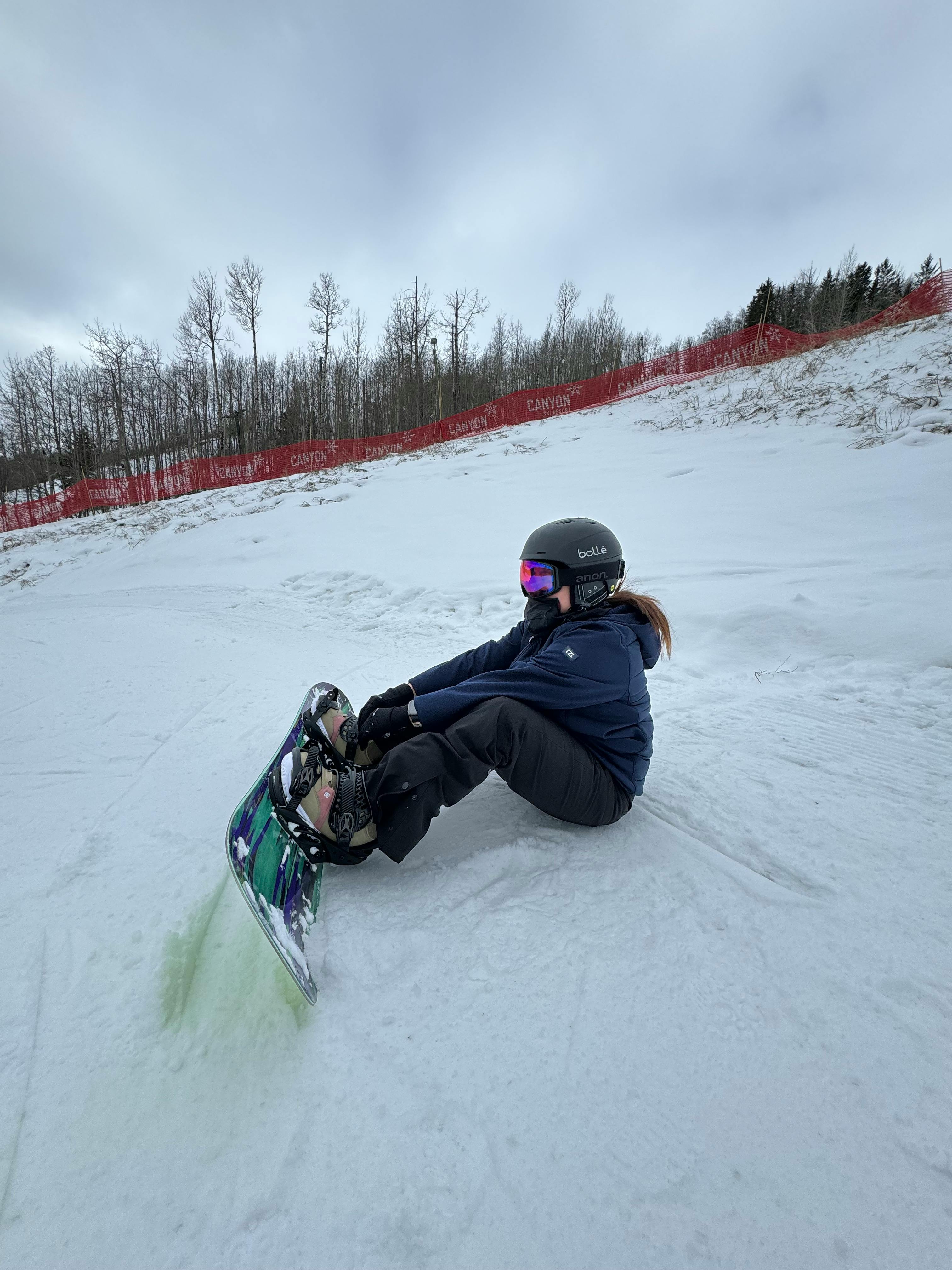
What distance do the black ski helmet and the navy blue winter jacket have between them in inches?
4.1

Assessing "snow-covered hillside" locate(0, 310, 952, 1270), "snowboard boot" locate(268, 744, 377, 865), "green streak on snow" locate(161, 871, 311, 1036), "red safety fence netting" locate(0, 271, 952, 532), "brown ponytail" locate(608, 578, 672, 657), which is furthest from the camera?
"red safety fence netting" locate(0, 271, 952, 532)

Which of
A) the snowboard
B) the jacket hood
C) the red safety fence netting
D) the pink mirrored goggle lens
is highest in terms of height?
the red safety fence netting

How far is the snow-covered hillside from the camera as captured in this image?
1.03 m

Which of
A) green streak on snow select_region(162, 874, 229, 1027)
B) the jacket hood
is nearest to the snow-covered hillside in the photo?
green streak on snow select_region(162, 874, 229, 1027)

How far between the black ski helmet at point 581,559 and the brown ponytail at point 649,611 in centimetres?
6

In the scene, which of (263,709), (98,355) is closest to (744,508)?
(263,709)

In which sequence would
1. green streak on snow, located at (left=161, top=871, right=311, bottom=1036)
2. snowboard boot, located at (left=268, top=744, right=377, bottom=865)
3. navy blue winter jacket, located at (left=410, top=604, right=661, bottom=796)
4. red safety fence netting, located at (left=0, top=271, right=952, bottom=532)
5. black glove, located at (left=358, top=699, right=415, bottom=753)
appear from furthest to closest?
red safety fence netting, located at (left=0, top=271, right=952, bottom=532), black glove, located at (left=358, top=699, right=415, bottom=753), navy blue winter jacket, located at (left=410, top=604, right=661, bottom=796), snowboard boot, located at (left=268, top=744, right=377, bottom=865), green streak on snow, located at (left=161, top=871, right=311, bottom=1036)

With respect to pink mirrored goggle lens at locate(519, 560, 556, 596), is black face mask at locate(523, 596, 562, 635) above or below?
below

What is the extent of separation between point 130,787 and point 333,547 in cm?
589

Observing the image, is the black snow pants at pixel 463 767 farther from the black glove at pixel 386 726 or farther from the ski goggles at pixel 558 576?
the ski goggles at pixel 558 576

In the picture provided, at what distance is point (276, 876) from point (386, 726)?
24.0 inches

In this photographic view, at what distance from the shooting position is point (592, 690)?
1.89 m

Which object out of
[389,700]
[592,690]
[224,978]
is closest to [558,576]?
[592,690]

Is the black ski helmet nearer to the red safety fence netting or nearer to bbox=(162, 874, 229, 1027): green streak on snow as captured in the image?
bbox=(162, 874, 229, 1027): green streak on snow
